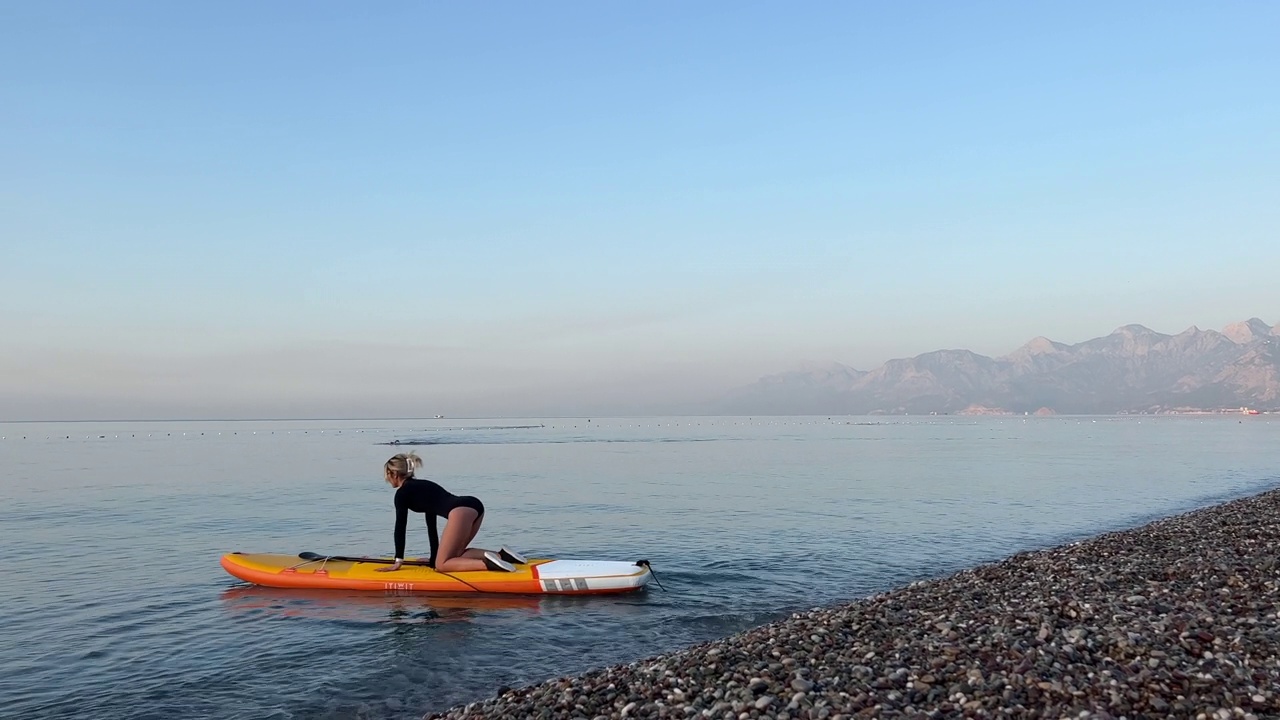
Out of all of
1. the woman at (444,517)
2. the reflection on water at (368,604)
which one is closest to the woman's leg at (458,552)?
the woman at (444,517)

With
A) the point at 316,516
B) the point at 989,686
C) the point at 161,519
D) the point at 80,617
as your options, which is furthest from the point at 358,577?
the point at 161,519

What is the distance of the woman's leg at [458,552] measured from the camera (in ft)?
54.5

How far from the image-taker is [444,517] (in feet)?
52.3

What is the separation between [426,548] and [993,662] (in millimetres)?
20814

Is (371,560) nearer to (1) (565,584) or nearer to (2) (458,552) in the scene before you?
(2) (458,552)

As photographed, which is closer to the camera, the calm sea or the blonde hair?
the calm sea

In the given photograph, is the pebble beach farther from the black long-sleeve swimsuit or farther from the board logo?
the black long-sleeve swimsuit

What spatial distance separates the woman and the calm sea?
754mm

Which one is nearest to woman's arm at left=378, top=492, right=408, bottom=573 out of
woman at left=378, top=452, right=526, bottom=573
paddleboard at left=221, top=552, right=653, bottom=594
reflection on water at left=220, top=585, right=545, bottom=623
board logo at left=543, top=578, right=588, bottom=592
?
woman at left=378, top=452, right=526, bottom=573

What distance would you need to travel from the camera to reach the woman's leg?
16.6 meters

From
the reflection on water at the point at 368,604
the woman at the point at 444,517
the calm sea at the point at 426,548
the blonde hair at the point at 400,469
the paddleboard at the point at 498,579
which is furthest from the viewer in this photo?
the paddleboard at the point at 498,579

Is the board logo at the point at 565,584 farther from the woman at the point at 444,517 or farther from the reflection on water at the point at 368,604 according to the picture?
the woman at the point at 444,517

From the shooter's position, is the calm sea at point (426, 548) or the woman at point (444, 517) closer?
the calm sea at point (426, 548)

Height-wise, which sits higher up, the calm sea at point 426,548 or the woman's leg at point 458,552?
the woman's leg at point 458,552
